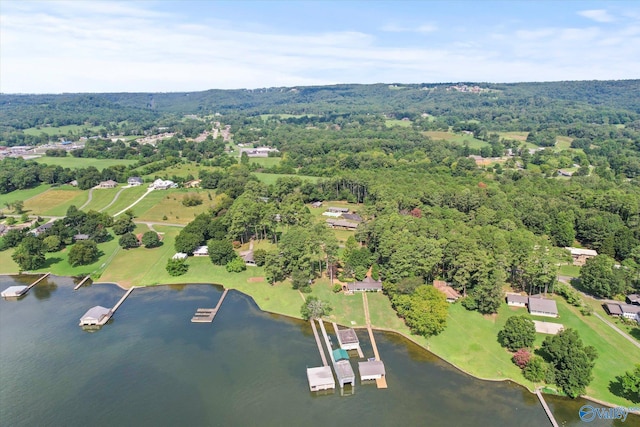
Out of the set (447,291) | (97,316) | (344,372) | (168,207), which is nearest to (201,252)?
(97,316)

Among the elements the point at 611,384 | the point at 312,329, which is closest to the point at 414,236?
the point at 312,329

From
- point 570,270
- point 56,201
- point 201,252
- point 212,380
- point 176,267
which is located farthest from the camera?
point 56,201

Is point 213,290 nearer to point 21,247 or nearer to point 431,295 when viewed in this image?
point 431,295

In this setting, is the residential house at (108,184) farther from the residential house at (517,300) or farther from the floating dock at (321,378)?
the residential house at (517,300)

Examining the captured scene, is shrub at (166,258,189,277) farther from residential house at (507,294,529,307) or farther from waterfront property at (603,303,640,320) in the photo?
waterfront property at (603,303,640,320)

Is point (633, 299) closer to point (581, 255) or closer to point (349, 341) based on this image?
point (581, 255)

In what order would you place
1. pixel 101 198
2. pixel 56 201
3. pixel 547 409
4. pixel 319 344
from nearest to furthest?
1. pixel 547 409
2. pixel 319 344
3. pixel 56 201
4. pixel 101 198

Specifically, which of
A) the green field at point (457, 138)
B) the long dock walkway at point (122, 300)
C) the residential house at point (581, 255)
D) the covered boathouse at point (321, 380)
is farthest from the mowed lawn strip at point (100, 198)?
the green field at point (457, 138)
